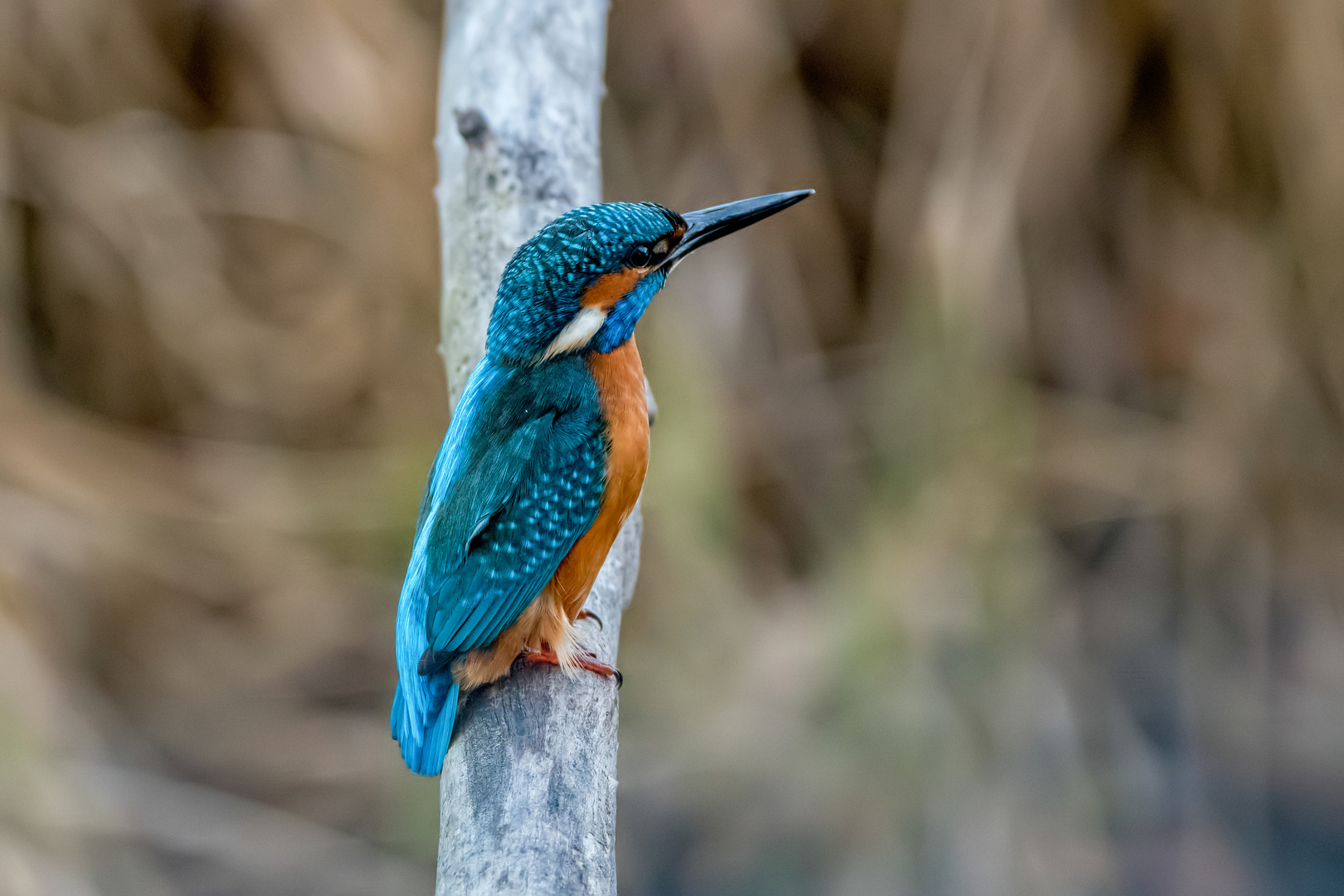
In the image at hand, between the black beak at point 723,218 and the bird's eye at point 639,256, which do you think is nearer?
the bird's eye at point 639,256

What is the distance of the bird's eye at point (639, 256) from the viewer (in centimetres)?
177

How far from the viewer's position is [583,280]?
1.71m

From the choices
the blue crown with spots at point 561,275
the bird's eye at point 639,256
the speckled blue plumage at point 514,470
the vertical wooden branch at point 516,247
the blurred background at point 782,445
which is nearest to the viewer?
the vertical wooden branch at point 516,247

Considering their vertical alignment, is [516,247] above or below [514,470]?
above

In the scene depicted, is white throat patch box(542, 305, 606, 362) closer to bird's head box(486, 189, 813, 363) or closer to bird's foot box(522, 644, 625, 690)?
bird's head box(486, 189, 813, 363)

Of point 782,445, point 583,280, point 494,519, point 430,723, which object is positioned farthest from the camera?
point 782,445

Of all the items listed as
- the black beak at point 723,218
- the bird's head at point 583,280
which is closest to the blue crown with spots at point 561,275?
the bird's head at point 583,280

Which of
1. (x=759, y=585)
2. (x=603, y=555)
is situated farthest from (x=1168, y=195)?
(x=603, y=555)

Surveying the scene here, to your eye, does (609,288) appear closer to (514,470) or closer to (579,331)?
(579,331)

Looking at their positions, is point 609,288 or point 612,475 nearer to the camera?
point 612,475

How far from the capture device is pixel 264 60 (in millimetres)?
3424

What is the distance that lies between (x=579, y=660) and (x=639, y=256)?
2.06 feet

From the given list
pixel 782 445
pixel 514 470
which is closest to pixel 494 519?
pixel 514 470

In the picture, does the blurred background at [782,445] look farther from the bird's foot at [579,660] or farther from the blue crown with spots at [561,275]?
the bird's foot at [579,660]
